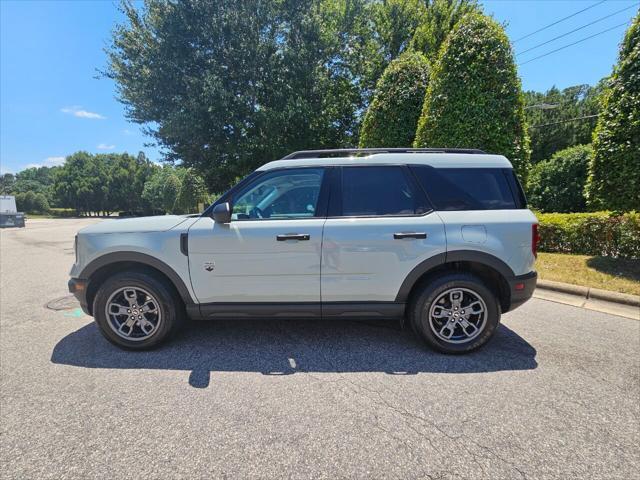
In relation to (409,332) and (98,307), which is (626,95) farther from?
(98,307)

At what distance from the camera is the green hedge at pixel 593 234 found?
5824 mm

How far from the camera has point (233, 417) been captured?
2209mm

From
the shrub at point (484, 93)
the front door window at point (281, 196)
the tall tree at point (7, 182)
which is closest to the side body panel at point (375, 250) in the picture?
the front door window at point (281, 196)

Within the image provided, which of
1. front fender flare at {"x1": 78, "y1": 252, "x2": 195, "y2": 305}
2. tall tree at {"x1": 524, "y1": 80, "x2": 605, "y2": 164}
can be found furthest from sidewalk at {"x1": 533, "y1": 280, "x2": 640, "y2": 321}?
tall tree at {"x1": 524, "y1": 80, "x2": 605, "y2": 164}

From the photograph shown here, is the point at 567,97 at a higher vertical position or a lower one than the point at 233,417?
higher

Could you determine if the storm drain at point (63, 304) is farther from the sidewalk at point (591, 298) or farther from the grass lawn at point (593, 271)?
the grass lawn at point (593, 271)

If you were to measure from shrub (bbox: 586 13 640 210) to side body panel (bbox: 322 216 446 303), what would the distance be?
17.0 feet

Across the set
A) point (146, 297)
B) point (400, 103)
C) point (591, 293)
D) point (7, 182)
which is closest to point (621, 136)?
point (591, 293)

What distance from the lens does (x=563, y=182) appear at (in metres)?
16.0

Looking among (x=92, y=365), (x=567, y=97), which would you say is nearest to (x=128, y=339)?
(x=92, y=365)

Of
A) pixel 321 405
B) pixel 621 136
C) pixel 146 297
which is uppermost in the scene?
pixel 621 136

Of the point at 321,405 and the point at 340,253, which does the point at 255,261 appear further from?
the point at 321,405

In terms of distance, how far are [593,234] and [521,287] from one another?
16.7 ft

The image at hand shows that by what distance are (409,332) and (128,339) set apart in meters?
2.99
